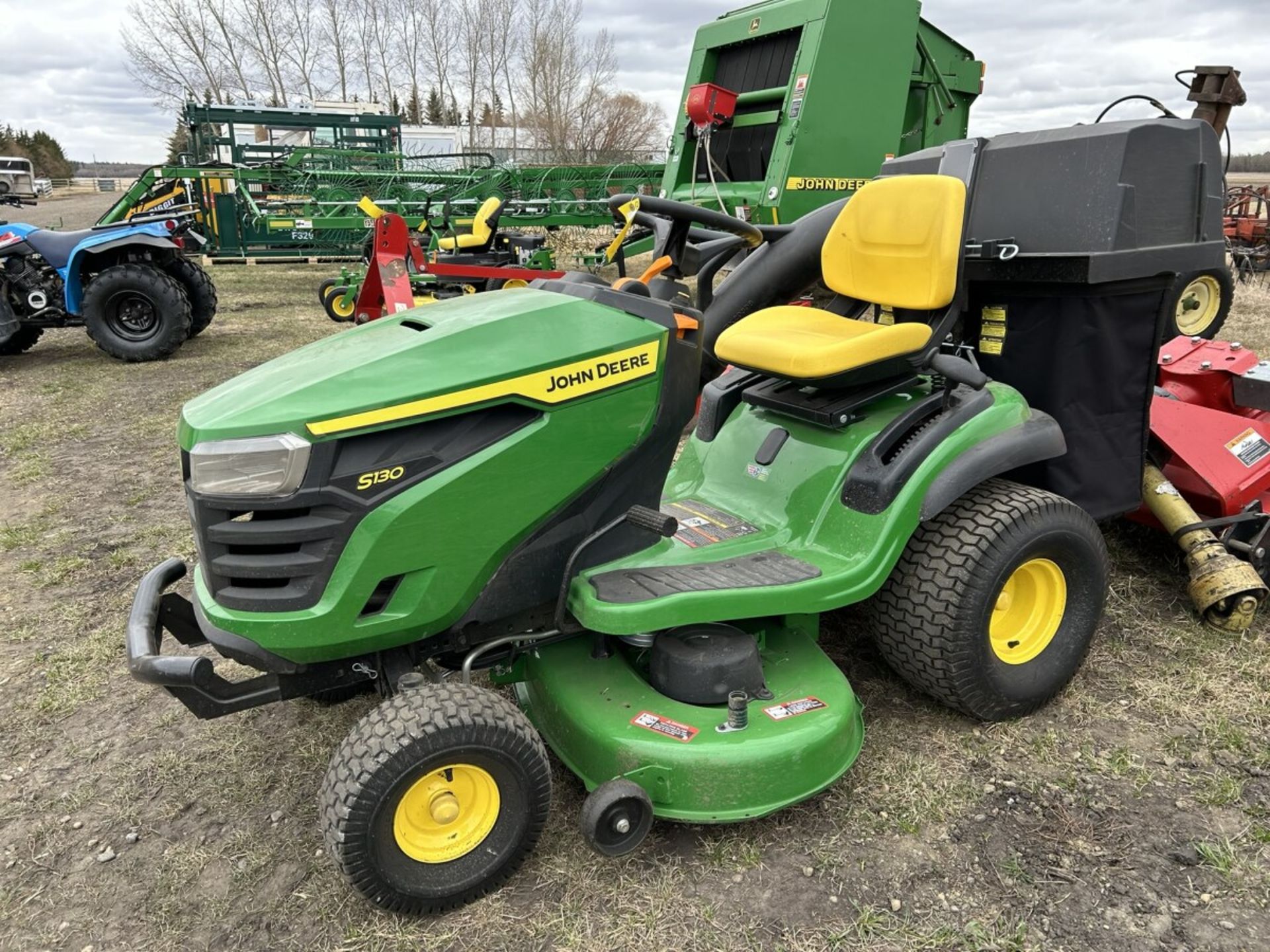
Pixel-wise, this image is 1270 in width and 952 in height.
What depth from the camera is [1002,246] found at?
2664 millimetres

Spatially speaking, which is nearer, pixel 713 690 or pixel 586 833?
pixel 586 833

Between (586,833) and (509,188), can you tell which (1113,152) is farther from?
(509,188)

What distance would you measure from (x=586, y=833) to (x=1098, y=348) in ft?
6.44

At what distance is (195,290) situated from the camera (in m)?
8.22

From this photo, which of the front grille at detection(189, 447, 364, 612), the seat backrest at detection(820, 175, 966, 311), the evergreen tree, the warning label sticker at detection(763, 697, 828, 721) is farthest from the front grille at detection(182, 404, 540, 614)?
the evergreen tree

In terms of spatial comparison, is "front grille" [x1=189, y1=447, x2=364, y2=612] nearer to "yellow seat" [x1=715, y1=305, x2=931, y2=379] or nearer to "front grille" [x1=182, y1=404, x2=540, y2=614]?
"front grille" [x1=182, y1=404, x2=540, y2=614]

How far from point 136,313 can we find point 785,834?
7.41 metres

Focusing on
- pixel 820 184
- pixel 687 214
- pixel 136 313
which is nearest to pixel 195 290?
pixel 136 313

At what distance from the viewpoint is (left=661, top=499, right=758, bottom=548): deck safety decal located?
2.51 meters

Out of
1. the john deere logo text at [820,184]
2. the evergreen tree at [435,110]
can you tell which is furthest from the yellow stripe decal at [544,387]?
the evergreen tree at [435,110]

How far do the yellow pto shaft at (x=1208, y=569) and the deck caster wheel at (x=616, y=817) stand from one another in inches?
76.9

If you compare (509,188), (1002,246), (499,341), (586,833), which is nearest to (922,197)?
(1002,246)

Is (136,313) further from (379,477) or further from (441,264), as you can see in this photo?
(379,477)

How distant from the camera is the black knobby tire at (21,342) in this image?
802 cm
